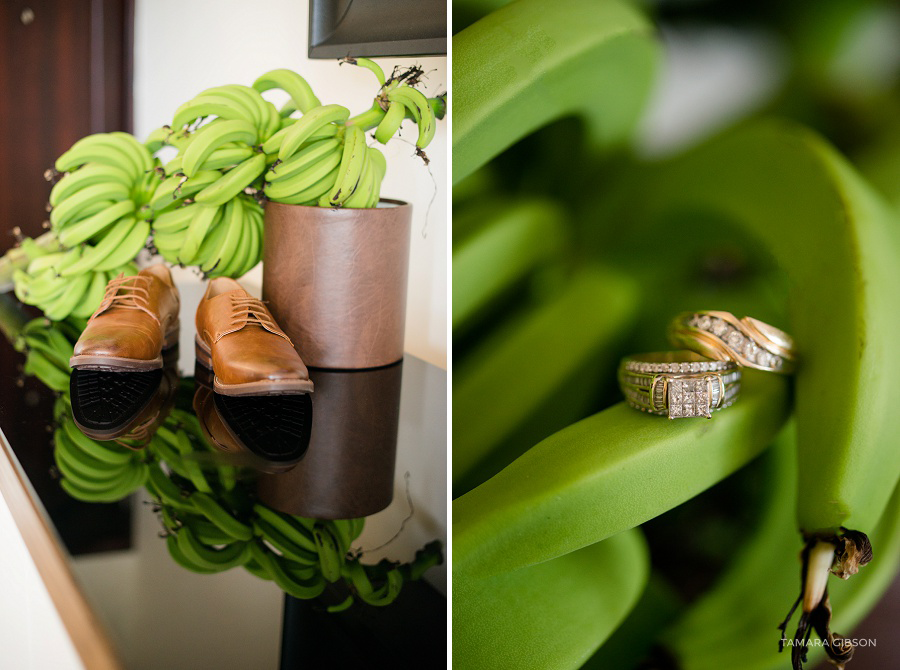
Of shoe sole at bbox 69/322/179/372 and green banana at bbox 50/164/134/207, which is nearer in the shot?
shoe sole at bbox 69/322/179/372

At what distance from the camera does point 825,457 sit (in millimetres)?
A: 332

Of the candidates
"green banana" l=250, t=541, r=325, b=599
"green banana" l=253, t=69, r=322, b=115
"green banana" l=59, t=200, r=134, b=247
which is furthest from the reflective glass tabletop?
"green banana" l=253, t=69, r=322, b=115

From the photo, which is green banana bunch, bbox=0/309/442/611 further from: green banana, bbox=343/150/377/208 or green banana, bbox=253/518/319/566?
green banana, bbox=343/150/377/208

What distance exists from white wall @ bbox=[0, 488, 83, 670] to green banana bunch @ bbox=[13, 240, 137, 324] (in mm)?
281

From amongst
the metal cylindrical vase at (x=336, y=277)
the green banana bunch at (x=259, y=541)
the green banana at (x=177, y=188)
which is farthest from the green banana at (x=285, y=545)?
the green banana at (x=177, y=188)

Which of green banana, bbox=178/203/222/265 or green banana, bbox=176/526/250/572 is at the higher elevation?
green banana, bbox=178/203/222/265

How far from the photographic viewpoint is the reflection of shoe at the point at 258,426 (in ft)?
1.20

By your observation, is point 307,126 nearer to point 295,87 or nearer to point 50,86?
point 295,87

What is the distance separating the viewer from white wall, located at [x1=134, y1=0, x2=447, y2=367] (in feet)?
1.68

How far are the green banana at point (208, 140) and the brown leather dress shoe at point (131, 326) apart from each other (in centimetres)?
10

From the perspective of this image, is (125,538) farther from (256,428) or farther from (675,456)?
(675,456)

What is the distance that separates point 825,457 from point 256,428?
305mm

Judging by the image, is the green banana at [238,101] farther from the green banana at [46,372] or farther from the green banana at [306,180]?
the green banana at [46,372]

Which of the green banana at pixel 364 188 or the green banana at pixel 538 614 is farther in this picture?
the green banana at pixel 364 188
